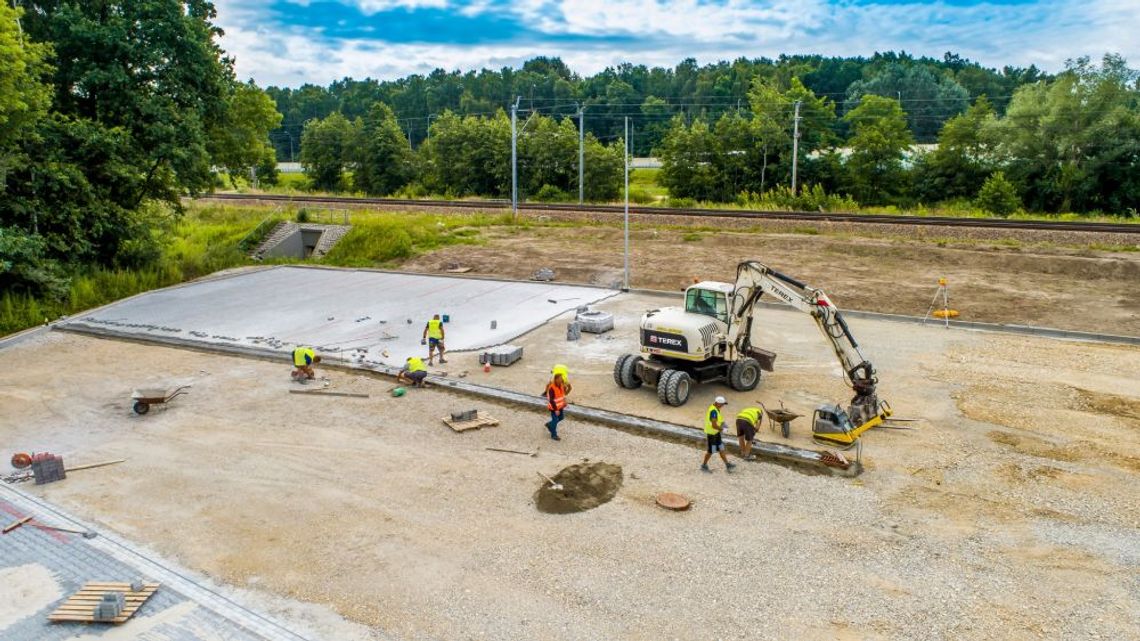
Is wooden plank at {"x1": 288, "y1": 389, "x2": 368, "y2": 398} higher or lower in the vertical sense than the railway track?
lower

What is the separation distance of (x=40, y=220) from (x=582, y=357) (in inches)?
738

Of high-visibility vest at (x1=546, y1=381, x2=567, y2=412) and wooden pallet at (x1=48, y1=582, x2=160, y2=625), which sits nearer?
wooden pallet at (x1=48, y1=582, x2=160, y2=625)

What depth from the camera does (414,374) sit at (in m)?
16.6

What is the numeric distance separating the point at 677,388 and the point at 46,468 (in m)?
11.1

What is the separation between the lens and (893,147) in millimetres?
49219

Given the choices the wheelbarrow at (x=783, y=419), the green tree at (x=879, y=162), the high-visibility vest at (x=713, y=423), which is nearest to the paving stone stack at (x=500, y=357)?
the wheelbarrow at (x=783, y=419)

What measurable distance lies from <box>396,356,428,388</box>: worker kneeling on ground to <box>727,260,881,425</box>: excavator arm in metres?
6.72

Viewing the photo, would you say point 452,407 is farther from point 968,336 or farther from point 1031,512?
point 968,336

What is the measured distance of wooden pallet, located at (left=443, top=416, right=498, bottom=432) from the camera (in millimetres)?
14264

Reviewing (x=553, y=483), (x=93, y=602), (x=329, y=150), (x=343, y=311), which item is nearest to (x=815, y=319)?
(x=553, y=483)

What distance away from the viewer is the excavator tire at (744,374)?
634 inches

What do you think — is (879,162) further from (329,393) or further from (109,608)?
(109,608)

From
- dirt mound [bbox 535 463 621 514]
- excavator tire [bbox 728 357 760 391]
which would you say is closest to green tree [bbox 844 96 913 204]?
excavator tire [bbox 728 357 760 391]

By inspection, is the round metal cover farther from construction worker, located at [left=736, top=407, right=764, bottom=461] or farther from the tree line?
the tree line
